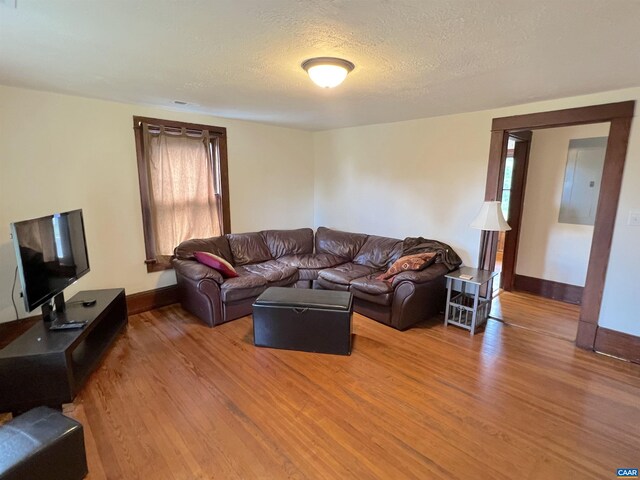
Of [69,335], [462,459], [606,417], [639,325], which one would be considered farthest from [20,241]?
[639,325]

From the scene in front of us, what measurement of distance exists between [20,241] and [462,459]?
9.84ft

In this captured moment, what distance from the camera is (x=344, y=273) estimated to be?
3.80m

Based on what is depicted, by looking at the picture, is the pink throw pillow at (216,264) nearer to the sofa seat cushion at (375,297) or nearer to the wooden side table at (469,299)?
the sofa seat cushion at (375,297)

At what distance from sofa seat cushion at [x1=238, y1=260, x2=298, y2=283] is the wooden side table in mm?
1744

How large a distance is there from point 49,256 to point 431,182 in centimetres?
378

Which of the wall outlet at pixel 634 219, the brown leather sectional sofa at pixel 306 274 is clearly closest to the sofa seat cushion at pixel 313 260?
the brown leather sectional sofa at pixel 306 274

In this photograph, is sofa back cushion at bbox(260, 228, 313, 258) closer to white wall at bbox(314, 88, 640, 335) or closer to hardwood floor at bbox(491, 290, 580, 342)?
white wall at bbox(314, 88, 640, 335)

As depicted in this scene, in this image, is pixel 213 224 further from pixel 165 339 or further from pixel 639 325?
pixel 639 325

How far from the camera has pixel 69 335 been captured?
2271mm

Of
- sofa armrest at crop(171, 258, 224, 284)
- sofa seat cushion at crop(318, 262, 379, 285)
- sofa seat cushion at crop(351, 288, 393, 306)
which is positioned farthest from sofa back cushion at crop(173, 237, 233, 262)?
sofa seat cushion at crop(351, 288, 393, 306)

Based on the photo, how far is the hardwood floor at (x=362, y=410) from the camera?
1.74 meters

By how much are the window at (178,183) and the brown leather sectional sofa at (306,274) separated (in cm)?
25

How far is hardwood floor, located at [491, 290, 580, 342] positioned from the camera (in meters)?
3.39

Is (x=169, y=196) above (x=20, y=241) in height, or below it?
above
